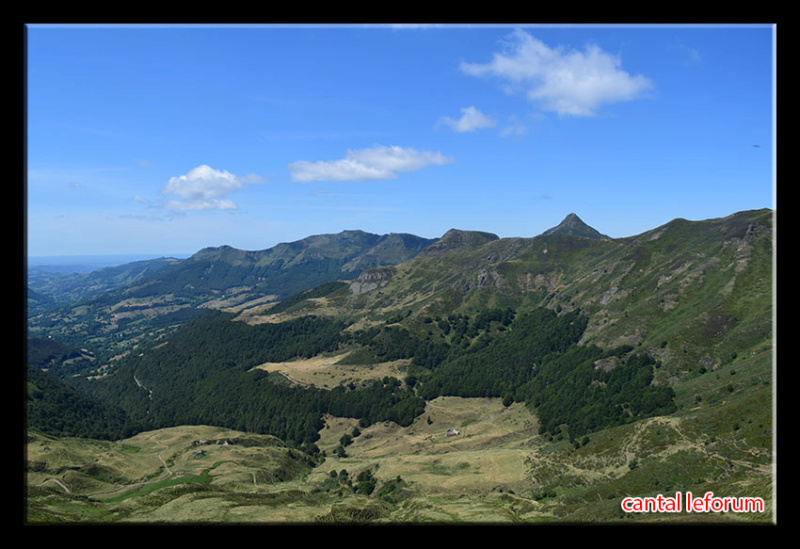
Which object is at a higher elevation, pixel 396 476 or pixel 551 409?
pixel 551 409

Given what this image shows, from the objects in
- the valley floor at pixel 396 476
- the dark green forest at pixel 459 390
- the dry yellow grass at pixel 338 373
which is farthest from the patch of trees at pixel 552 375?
the valley floor at pixel 396 476

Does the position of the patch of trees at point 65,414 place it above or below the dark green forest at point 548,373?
below

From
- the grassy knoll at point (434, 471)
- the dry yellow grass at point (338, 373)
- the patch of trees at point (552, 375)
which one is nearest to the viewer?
the grassy knoll at point (434, 471)

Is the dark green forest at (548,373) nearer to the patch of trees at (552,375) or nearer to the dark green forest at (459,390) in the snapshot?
the patch of trees at (552,375)

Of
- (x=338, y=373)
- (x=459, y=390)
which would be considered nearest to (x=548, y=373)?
(x=459, y=390)

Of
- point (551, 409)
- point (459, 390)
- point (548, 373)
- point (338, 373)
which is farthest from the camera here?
point (338, 373)

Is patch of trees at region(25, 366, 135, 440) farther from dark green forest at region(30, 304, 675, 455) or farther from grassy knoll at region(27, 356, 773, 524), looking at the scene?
grassy knoll at region(27, 356, 773, 524)

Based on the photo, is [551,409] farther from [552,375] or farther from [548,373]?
[548,373]

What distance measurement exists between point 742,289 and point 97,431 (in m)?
193

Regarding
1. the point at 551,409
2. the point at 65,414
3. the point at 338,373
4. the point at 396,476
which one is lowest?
the point at 65,414

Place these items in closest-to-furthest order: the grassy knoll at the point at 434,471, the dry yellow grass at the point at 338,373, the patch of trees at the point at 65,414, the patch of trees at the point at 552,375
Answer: the grassy knoll at the point at 434,471 < the patch of trees at the point at 552,375 < the patch of trees at the point at 65,414 < the dry yellow grass at the point at 338,373

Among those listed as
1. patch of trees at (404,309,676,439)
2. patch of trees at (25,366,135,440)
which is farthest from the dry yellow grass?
patch of trees at (25,366,135,440)

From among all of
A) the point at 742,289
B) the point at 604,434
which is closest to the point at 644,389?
the point at 604,434
